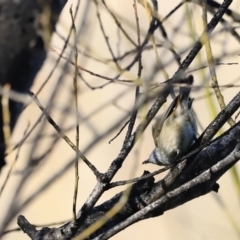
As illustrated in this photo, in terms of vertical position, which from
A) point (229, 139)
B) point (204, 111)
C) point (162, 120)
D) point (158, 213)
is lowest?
point (158, 213)

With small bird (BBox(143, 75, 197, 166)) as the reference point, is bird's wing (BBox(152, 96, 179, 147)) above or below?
above

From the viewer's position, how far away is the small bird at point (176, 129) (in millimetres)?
1988

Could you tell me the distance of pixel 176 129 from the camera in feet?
6.84

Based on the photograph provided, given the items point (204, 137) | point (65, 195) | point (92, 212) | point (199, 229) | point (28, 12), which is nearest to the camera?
point (28, 12)

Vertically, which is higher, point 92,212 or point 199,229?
point 199,229

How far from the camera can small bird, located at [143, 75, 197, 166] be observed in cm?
199

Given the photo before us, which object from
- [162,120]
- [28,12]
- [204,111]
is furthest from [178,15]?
[28,12]

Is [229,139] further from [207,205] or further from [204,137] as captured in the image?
[207,205]

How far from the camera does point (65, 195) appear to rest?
4688 mm

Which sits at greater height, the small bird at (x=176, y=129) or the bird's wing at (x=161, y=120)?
the bird's wing at (x=161, y=120)

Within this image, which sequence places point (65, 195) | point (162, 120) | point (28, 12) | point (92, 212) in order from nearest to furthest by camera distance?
point (28, 12) → point (92, 212) → point (162, 120) → point (65, 195)

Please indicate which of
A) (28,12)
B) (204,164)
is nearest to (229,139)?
(204,164)

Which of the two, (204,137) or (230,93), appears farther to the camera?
(230,93)

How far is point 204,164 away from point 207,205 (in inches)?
112
